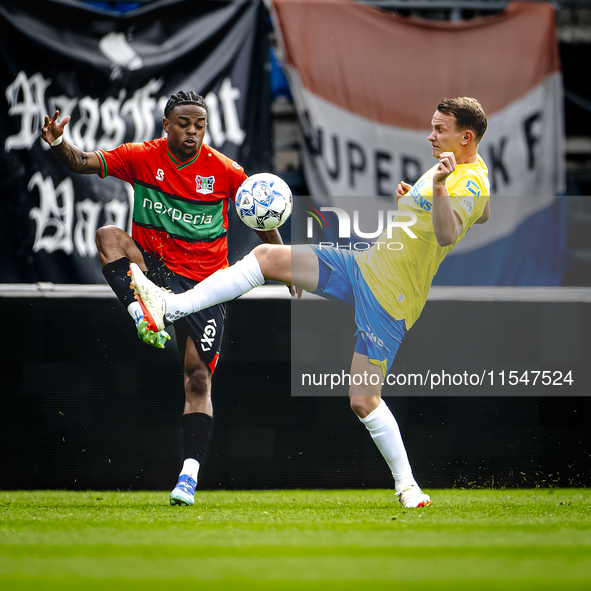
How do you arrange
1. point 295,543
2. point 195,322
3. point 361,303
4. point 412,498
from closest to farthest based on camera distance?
point 295,543 < point 412,498 < point 361,303 < point 195,322

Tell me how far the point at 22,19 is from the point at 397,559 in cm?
393

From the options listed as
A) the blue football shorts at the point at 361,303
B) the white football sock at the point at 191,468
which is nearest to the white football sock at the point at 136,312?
the white football sock at the point at 191,468

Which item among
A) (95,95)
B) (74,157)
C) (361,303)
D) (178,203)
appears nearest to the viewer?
(361,303)

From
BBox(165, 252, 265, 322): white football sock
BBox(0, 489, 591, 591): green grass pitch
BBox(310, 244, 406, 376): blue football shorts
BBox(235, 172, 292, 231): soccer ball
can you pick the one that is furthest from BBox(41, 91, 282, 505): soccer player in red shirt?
BBox(0, 489, 591, 591): green grass pitch

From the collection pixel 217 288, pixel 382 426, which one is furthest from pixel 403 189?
pixel 382 426

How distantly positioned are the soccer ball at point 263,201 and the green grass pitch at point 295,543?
1426 mm

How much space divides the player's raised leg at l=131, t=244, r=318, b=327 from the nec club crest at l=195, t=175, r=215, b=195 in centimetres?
52

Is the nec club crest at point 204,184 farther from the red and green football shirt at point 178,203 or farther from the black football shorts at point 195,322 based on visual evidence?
the black football shorts at point 195,322

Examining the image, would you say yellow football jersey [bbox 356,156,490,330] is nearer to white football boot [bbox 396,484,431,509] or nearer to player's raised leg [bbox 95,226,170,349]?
white football boot [bbox 396,484,431,509]

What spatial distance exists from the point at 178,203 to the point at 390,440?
1.64m

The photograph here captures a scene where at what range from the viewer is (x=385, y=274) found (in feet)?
12.4

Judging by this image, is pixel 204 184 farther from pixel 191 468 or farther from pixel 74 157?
pixel 191 468

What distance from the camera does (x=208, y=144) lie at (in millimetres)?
4422

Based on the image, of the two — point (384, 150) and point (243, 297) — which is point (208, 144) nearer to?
point (243, 297)
